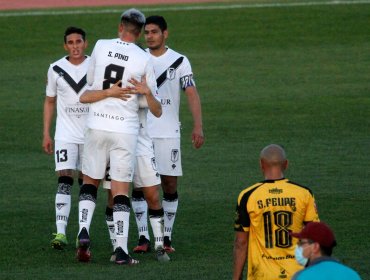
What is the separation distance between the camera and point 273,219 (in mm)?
9273

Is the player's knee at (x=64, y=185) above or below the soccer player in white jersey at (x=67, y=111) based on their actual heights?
below

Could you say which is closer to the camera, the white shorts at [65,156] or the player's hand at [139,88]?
the player's hand at [139,88]

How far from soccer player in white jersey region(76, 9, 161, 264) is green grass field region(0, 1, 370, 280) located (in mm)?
491

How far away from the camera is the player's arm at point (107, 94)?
11711 mm

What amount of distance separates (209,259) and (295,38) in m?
16.9

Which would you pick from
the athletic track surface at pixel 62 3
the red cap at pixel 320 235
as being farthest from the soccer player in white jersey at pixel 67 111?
the athletic track surface at pixel 62 3

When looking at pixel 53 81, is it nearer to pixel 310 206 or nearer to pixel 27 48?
pixel 310 206

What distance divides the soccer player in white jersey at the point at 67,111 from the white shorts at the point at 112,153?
1.47m

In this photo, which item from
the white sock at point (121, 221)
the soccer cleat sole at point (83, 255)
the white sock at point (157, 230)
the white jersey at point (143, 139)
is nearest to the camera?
the white sock at point (121, 221)

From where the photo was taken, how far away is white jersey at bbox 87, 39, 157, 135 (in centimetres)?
1177

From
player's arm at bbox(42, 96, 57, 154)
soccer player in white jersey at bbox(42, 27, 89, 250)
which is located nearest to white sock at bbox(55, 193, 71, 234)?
soccer player in white jersey at bbox(42, 27, 89, 250)

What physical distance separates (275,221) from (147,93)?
284 centimetres

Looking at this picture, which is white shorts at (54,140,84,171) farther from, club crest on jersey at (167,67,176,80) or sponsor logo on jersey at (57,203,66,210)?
club crest on jersey at (167,67,176,80)

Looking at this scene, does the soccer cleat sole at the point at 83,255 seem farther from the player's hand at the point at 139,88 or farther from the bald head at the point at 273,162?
the bald head at the point at 273,162
